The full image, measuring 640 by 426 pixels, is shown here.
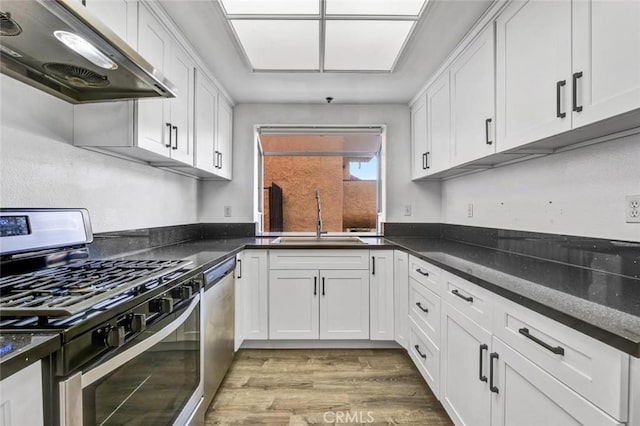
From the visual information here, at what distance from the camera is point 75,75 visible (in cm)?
119

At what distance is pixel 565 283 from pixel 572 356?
1.25 ft

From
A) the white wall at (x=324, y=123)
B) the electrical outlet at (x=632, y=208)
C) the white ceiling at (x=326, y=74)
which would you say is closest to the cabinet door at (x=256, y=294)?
the white wall at (x=324, y=123)

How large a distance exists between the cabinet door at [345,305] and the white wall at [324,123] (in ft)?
2.97

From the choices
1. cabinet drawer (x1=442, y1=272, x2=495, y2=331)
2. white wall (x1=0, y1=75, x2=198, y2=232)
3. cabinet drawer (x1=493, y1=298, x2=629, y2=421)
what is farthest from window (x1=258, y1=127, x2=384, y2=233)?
cabinet drawer (x1=493, y1=298, x2=629, y2=421)

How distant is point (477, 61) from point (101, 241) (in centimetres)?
234

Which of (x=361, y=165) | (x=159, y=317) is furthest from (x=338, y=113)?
(x=159, y=317)

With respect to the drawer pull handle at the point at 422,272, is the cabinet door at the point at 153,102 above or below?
above

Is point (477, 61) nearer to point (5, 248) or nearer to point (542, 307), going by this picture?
point (542, 307)

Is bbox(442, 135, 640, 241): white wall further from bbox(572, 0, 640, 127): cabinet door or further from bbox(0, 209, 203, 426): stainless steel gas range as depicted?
bbox(0, 209, 203, 426): stainless steel gas range

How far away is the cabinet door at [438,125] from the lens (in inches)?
86.5

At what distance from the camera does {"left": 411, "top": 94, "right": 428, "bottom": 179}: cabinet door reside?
2.64m

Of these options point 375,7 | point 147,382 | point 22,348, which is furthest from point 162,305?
point 375,7

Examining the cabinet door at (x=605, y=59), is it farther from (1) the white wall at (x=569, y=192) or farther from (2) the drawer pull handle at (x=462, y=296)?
(2) the drawer pull handle at (x=462, y=296)

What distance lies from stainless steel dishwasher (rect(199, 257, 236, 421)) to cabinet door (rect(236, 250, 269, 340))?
252 mm
